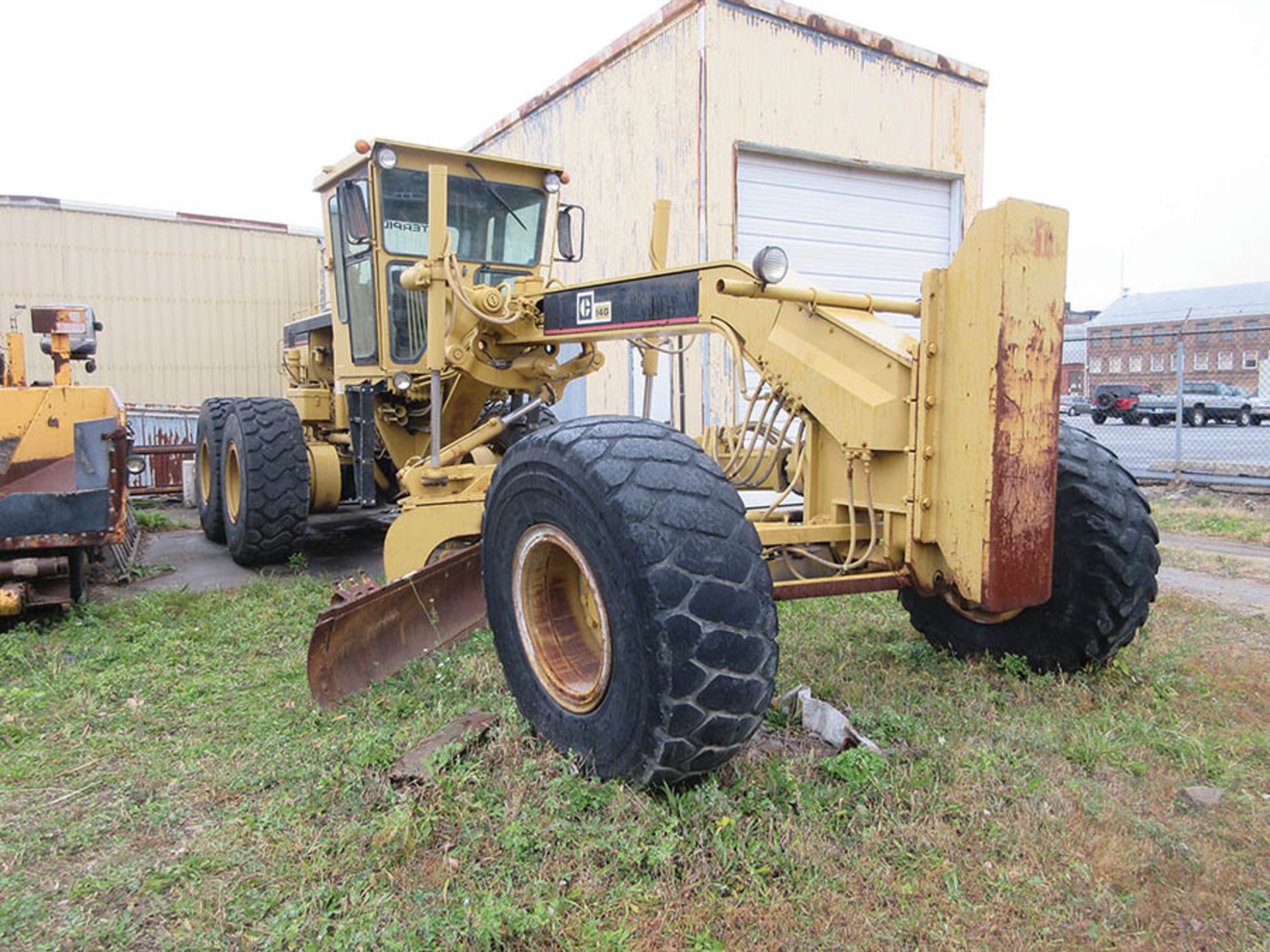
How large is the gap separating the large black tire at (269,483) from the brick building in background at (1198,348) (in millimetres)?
30878

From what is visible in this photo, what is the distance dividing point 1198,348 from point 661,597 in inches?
1731

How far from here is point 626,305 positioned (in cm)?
430

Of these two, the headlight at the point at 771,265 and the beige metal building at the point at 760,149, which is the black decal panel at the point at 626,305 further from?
the beige metal building at the point at 760,149

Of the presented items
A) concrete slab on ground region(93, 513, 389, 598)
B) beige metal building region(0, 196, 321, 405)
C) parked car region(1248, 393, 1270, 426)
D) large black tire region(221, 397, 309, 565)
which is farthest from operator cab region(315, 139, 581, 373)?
parked car region(1248, 393, 1270, 426)

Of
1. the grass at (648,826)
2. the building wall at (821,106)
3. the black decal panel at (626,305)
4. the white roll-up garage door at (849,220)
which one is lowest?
the grass at (648,826)

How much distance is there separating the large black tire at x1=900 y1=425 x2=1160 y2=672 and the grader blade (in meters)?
2.43

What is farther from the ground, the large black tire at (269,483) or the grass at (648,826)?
the large black tire at (269,483)

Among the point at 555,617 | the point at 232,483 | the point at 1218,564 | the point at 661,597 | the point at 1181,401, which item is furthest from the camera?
the point at 1181,401

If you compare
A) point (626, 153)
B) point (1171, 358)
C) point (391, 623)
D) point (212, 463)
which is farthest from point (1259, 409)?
point (391, 623)

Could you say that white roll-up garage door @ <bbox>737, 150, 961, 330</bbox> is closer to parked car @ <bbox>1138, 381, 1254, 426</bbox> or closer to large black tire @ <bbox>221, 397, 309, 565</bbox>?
large black tire @ <bbox>221, 397, 309, 565</bbox>

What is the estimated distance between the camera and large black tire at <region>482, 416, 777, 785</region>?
2.78 meters

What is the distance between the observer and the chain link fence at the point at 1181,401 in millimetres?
12742

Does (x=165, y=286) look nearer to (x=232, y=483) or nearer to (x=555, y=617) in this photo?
(x=232, y=483)

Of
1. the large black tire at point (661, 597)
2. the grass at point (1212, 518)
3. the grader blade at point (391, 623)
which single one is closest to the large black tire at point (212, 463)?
the grader blade at point (391, 623)
